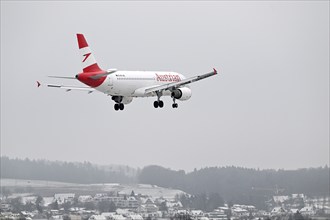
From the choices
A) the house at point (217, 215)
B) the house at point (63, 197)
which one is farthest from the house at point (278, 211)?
the house at point (63, 197)

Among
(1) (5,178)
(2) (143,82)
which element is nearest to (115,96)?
(2) (143,82)

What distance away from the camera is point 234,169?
142875mm

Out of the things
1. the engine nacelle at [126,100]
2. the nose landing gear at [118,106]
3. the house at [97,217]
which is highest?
the engine nacelle at [126,100]

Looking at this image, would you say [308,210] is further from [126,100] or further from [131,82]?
[126,100]

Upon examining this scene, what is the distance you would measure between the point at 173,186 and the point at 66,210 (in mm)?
15975

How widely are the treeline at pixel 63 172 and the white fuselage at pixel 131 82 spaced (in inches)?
642

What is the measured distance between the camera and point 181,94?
444ft

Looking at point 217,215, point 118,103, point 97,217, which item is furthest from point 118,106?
point 217,215

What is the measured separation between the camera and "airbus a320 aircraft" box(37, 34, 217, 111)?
128 metres

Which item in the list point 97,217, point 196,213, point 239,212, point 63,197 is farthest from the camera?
point 63,197

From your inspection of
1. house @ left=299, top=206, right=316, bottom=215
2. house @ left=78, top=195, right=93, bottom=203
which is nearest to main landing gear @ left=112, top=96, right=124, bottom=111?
house @ left=78, top=195, right=93, bottom=203

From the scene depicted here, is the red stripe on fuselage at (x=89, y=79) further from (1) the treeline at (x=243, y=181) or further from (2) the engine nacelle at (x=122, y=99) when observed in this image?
(1) the treeline at (x=243, y=181)

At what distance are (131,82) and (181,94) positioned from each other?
7019mm

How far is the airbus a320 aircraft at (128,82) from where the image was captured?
12769 cm
